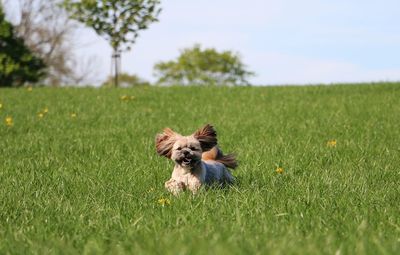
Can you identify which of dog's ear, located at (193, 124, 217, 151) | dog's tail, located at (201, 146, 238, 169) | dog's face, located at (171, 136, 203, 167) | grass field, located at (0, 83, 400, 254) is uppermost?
dog's ear, located at (193, 124, 217, 151)

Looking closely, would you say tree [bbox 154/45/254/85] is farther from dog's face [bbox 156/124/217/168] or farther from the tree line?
dog's face [bbox 156/124/217/168]

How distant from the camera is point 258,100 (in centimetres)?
1695

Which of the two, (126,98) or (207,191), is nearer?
(207,191)

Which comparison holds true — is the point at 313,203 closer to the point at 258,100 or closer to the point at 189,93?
the point at 258,100

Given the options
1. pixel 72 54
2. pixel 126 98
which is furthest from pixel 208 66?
pixel 126 98

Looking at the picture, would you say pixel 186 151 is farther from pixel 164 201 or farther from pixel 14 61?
pixel 14 61

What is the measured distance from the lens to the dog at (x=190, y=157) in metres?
5.27

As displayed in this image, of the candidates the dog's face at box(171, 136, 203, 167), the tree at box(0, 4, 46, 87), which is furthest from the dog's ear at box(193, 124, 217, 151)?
the tree at box(0, 4, 46, 87)

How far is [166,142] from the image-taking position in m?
5.49

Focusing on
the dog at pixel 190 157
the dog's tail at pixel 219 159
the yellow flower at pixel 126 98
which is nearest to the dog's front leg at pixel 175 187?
the dog at pixel 190 157

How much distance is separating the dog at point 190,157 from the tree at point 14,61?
39368 mm

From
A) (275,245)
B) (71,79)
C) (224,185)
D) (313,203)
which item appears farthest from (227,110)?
(71,79)

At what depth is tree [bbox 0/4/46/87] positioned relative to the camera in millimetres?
42994

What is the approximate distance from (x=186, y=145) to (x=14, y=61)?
40.7 metres
